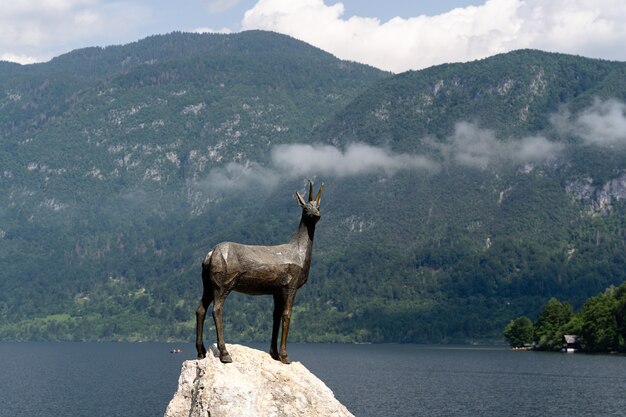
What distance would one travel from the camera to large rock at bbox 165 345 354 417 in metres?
30.2

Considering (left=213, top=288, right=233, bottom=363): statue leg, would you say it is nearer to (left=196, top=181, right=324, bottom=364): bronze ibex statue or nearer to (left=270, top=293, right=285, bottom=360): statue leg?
(left=196, top=181, right=324, bottom=364): bronze ibex statue

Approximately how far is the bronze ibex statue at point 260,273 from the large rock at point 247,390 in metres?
0.56

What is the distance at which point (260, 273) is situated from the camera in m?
32.1

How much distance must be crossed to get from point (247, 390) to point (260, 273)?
353 cm

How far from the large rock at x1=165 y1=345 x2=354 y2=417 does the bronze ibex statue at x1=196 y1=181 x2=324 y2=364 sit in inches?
22.2

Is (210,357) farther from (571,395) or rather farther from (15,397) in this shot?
(15,397)

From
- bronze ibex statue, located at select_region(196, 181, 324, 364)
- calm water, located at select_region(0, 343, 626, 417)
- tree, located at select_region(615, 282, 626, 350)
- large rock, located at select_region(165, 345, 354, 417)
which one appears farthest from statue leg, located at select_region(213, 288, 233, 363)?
tree, located at select_region(615, 282, 626, 350)

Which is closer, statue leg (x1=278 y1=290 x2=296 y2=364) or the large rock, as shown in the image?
the large rock

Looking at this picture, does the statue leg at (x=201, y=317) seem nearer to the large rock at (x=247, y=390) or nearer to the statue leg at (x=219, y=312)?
the statue leg at (x=219, y=312)

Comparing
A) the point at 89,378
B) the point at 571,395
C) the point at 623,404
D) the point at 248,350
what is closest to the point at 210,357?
the point at 248,350

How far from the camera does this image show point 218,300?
105 ft

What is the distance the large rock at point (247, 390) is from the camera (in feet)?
99.2

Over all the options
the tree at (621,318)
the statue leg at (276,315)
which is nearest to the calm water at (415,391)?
the tree at (621,318)

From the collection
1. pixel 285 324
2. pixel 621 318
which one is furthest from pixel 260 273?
pixel 621 318
